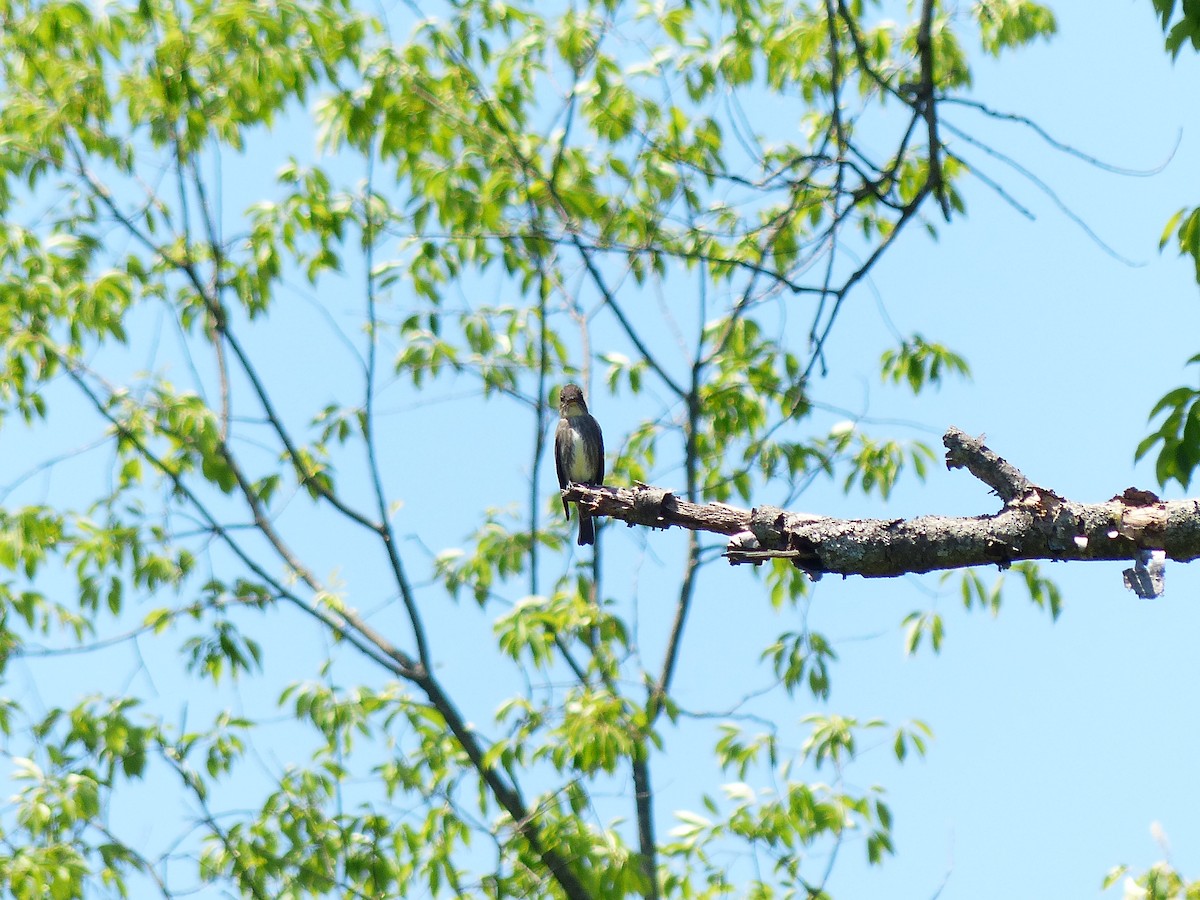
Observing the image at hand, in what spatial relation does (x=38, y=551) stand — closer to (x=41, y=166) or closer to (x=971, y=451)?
(x=41, y=166)

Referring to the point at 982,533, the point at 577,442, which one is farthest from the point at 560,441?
the point at 982,533

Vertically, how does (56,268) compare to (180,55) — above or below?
below

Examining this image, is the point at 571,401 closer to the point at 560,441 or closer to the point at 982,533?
the point at 560,441

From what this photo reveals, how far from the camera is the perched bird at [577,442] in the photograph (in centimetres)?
745

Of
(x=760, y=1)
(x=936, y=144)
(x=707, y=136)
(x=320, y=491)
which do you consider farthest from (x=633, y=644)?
(x=760, y=1)

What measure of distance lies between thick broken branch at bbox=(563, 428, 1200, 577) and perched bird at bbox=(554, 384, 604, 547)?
4.62 meters

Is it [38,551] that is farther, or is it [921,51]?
[38,551]

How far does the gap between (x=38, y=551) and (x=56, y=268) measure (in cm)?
191

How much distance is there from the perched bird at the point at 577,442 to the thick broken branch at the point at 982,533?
15.2ft

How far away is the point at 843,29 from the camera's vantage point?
24.7ft

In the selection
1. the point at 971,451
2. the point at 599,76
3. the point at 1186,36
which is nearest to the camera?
the point at 971,451

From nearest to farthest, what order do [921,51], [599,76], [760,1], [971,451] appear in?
1. [971,451]
2. [921,51]
3. [599,76]
4. [760,1]

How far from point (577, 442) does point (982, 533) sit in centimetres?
512

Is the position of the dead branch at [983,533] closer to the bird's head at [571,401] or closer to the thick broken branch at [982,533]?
the thick broken branch at [982,533]
